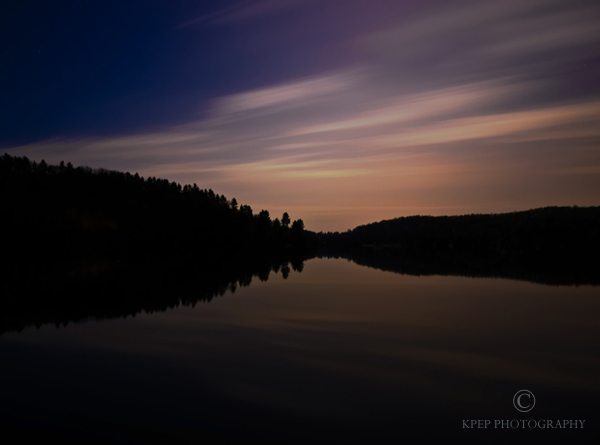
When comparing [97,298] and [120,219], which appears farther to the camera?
[120,219]

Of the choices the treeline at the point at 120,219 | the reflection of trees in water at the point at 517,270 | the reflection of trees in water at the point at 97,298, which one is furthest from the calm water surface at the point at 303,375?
the treeline at the point at 120,219

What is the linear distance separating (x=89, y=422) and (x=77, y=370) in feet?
14.5

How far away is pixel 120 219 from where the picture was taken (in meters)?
142

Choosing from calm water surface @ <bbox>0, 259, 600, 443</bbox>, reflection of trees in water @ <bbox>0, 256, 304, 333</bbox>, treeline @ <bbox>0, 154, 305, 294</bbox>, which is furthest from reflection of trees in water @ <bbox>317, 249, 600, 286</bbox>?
treeline @ <bbox>0, 154, 305, 294</bbox>

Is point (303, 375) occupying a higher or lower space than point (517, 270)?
lower

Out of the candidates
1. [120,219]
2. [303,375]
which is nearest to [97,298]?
[303,375]

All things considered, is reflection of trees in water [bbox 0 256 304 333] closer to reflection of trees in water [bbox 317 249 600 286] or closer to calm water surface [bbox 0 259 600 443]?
calm water surface [bbox 0 259 600 443]

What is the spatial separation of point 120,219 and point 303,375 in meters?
141

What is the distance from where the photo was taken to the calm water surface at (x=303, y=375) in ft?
30.2

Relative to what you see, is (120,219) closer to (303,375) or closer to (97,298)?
(97,298)

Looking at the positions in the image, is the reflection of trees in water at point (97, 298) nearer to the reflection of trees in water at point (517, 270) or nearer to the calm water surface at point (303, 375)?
the calm water surface at point (303, 375)

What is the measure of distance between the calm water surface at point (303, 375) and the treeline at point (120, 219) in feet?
257

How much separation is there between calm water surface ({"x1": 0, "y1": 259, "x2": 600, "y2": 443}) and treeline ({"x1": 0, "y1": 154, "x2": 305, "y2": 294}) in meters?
78.3

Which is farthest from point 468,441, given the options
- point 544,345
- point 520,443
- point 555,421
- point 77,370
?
point 77,370
